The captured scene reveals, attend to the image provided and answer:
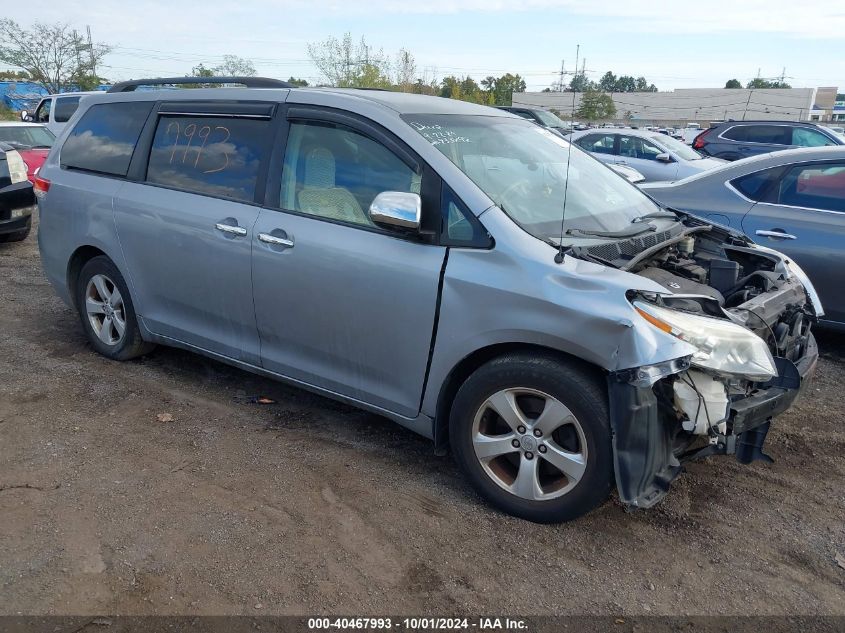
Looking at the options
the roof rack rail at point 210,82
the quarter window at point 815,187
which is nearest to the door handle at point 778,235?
the quarter window at point 815,187

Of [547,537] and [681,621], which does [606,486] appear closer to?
[547,537]

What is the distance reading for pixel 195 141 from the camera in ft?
14.4

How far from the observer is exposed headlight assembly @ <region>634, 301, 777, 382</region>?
2.83 m

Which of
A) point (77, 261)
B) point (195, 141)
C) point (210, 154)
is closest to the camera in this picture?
point (210, 154)

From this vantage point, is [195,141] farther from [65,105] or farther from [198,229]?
[65,105]

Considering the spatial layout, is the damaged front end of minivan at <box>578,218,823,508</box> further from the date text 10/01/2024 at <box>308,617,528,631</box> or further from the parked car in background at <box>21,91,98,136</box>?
the parked car in background at <box>21,91,98,136</box>

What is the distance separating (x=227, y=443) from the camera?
3963 millimetres

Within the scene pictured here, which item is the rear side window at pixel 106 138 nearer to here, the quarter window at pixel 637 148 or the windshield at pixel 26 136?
the windshield at pixel 26 136

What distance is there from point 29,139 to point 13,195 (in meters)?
4.04

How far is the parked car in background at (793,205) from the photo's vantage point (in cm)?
516

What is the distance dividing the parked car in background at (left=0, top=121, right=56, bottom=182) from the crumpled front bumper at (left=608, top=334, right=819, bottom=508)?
445 inches

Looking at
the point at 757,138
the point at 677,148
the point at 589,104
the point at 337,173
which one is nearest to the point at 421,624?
the point at 337,173

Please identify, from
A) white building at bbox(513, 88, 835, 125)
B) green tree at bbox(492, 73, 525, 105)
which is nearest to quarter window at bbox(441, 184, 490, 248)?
green tree at bbox(492, 73, 525, 105)

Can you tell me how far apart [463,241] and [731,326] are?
4.01 feet
